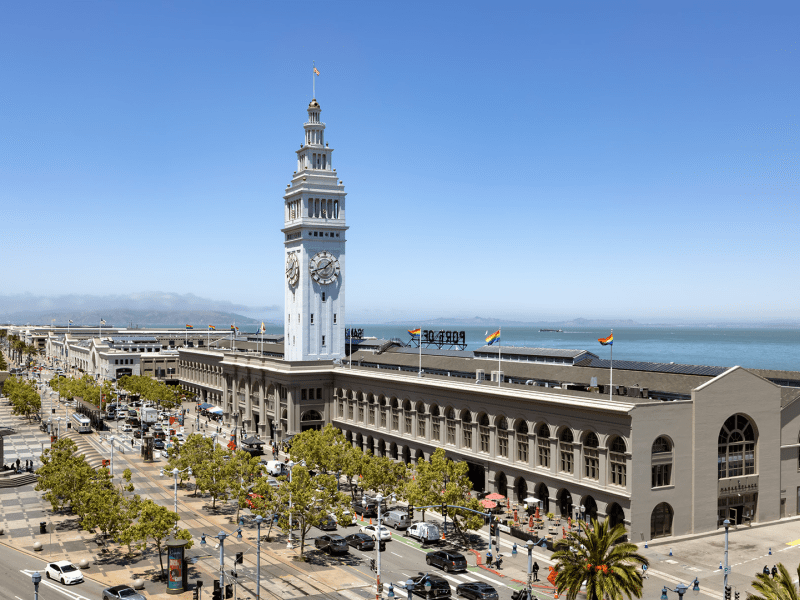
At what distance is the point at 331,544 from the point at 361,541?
3.30 m

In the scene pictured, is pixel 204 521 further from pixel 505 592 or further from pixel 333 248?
pixel 333 248

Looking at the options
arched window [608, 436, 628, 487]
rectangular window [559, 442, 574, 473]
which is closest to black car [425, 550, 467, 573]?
arched window [608, 436, 628, 487]

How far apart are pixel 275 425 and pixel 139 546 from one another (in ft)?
194

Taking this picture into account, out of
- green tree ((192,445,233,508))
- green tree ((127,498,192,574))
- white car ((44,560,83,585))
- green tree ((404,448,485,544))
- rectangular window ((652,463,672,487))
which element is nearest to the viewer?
white car ((44,560,83,585))

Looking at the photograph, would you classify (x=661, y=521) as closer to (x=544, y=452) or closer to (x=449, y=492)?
(x=544, y=452)

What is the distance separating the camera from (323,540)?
60.1 metres

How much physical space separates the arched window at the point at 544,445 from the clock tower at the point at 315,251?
182 feet

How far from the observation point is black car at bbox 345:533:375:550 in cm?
6091

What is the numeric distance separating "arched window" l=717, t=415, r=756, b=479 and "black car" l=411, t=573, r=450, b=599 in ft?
109

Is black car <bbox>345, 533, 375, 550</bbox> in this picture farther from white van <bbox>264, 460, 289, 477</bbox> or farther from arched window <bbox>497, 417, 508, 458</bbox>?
white van <bbox>264, 460, 289, 477</bbox>

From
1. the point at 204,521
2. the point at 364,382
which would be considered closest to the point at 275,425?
the point at 364,382

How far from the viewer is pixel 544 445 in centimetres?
7150

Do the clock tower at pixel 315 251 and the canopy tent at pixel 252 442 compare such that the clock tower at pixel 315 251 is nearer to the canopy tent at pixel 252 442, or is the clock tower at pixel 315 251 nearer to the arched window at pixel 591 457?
the canopy tent at pixel 252 442

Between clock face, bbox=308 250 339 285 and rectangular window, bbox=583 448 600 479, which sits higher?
clock face, bbox=308 250 339 285
